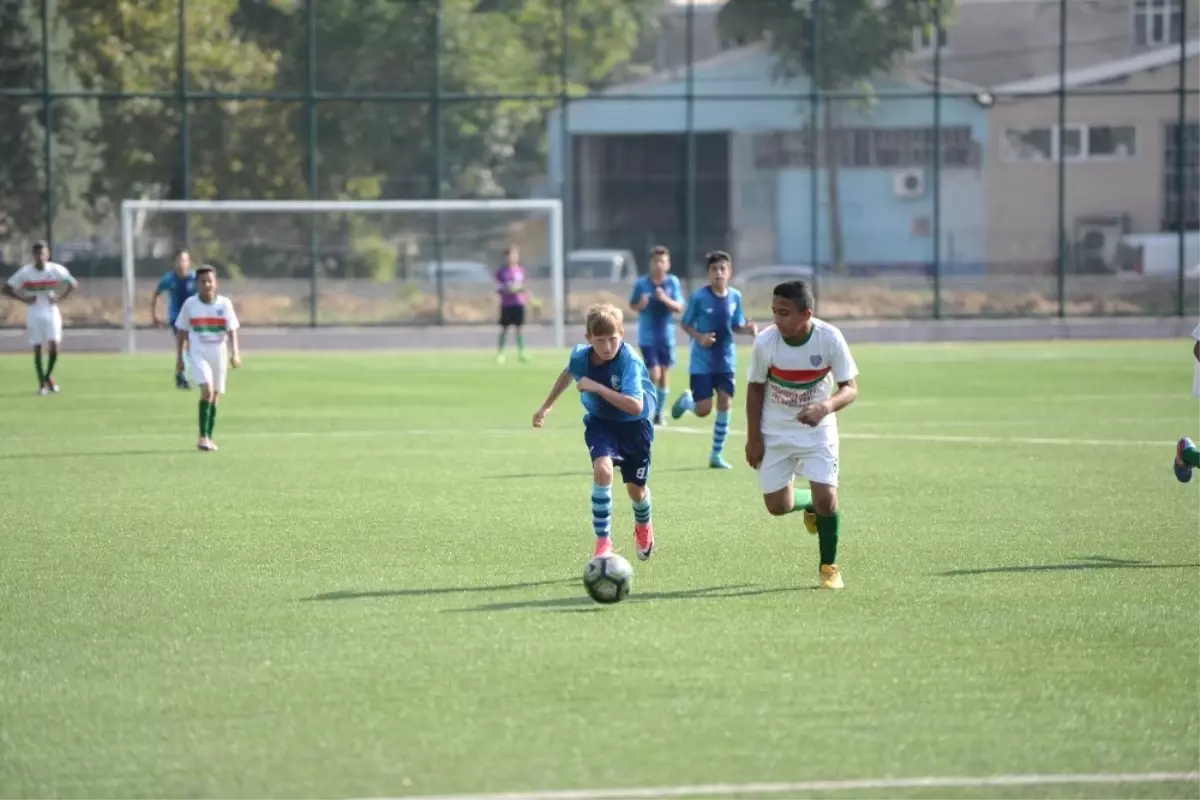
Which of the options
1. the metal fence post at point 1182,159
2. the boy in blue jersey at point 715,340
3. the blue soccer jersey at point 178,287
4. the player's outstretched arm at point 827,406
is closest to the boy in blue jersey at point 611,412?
the player's outstretched arm at point 827,406

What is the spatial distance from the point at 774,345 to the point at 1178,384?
752 inches

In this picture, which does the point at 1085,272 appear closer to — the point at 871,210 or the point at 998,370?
the point at 871,210

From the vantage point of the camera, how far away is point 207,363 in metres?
19.0

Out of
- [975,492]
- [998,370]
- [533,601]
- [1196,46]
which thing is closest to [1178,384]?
[998,370]

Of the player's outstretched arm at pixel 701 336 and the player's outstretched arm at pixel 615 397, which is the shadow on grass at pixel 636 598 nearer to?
the player's outstretched arm at pixel 615 397

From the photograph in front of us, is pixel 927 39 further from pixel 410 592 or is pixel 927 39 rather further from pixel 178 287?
pixel 410 592

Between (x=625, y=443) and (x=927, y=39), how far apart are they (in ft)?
111

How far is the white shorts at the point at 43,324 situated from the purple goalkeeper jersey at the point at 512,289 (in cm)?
985

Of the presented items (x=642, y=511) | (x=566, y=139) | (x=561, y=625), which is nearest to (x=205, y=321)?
(x=642, y=511)

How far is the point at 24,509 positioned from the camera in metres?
14.4

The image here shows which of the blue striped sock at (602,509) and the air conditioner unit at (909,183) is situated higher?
the air conditioner unit at (909,183)

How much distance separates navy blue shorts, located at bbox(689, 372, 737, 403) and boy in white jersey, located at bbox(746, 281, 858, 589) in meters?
7.51

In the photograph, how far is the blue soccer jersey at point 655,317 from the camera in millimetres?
21328

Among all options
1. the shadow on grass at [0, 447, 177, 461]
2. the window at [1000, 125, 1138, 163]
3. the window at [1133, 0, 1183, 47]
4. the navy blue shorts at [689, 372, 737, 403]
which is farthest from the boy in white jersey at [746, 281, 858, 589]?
the window at [1133, 0, 1183, 47]
